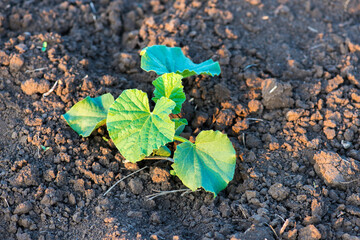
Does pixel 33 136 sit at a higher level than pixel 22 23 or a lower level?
lower

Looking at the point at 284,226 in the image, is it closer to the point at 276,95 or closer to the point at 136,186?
the point at 136,186

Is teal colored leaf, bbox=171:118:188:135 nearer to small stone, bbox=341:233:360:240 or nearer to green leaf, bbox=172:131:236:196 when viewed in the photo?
green leaf, bbox=172:131:236:196

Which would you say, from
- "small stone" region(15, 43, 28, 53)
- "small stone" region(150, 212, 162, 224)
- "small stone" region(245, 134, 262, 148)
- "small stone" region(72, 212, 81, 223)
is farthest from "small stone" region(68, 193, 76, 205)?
"small stone" region(15, 43, 28, 53)

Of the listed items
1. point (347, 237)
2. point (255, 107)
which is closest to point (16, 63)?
point (255, 107)

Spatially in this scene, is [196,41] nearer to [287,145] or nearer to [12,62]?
[287,145]

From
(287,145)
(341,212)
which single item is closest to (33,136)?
(287,145)

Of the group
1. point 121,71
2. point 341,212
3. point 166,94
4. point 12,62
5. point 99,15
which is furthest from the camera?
point 99,15

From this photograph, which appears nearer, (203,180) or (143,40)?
(203,180)
